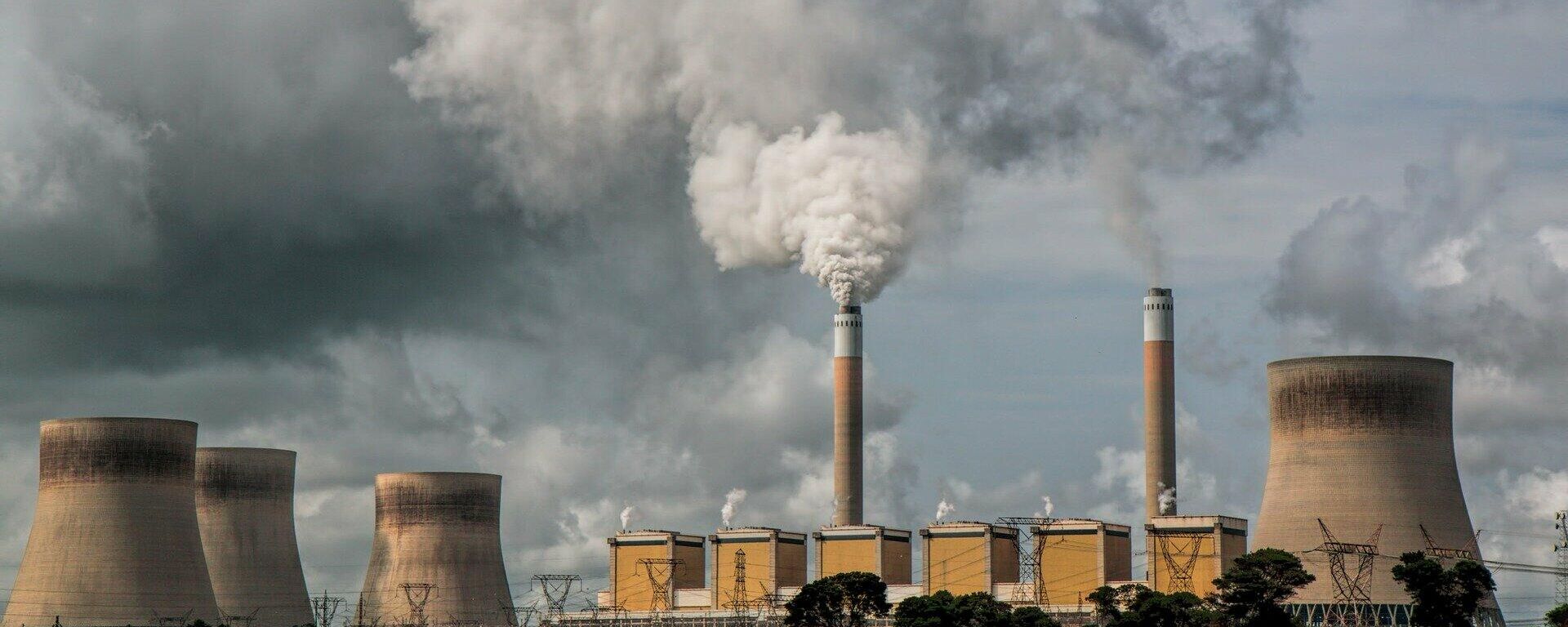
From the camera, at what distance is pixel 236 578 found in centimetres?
9981

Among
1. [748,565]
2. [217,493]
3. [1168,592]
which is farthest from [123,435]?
[1168,592]

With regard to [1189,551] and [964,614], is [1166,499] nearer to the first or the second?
[1189,551]

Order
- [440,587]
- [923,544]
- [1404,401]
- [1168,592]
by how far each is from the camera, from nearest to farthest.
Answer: [1404,401]
[1168,592]
[923,544]
[440,587]

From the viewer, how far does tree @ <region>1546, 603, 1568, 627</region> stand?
6638 centimetres

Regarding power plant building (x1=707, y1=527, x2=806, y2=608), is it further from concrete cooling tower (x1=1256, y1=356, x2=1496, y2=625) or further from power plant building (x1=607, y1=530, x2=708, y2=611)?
concrete cooling tower (x1=1256, y1=356, x2=1496, y2=625)

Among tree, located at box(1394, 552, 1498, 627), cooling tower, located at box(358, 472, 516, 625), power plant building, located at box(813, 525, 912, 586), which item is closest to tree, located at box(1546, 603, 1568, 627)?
tree, located at box(1394, 552, 1498, 627)

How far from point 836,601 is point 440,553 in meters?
28.0

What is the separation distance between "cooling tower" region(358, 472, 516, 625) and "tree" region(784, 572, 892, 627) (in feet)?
82.7

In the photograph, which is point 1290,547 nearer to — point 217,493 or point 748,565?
point 748,565

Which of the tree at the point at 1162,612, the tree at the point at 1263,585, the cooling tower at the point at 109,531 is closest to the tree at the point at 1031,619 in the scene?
the tree at the point at 1162,612

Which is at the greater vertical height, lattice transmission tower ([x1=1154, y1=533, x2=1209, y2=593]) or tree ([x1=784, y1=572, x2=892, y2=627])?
lattice transmission tower ([x1=1154, y1=533, x2=1209, y2=593])

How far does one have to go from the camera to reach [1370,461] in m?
72.8

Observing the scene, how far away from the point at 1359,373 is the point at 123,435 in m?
48.9

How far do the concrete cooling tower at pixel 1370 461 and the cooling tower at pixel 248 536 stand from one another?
51.5m
